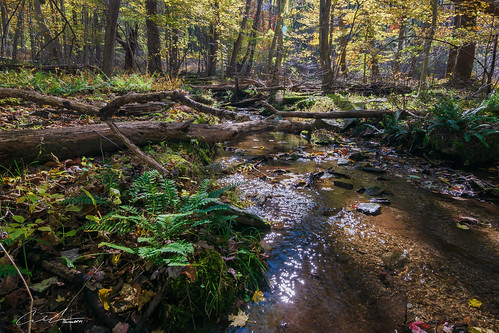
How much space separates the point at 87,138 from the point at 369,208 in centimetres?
433

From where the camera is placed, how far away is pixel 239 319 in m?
1.91

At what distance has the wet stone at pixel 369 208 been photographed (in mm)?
3609

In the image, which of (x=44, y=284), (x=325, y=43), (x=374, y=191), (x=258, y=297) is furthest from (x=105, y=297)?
(x=325, y=43)

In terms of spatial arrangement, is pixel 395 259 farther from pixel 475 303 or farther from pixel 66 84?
pixel 66 84

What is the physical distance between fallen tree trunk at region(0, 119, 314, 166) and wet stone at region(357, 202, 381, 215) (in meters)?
3.15

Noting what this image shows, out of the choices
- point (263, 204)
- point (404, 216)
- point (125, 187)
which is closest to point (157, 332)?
point (125, 187)

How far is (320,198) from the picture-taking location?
4.09 meters

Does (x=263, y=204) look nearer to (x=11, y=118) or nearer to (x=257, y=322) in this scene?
(x=257, y=322)

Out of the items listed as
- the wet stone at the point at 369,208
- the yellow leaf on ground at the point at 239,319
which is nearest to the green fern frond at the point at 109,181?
the yellow leaf on ground at the point at 239,319

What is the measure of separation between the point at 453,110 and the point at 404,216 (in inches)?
151

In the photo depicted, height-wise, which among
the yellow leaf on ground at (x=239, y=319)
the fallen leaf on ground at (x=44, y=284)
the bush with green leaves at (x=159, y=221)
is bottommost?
the yellow leaf on ground at (x=239, y=319)

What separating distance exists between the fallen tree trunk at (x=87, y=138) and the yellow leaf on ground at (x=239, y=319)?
2591 mm
